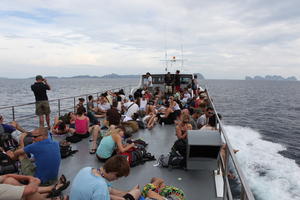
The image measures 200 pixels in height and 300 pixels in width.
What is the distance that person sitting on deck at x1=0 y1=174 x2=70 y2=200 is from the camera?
273 cm

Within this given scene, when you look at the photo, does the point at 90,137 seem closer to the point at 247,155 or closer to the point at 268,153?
the point at 247,155

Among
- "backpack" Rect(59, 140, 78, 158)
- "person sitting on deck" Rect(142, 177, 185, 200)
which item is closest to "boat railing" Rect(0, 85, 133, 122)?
"backpack" Rect(59, 140, 78, 158)

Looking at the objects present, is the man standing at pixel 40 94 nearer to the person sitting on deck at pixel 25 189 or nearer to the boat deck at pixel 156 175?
the boat deck at pixel 156 175

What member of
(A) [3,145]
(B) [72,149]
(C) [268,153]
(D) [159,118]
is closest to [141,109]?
(D) [159,118]

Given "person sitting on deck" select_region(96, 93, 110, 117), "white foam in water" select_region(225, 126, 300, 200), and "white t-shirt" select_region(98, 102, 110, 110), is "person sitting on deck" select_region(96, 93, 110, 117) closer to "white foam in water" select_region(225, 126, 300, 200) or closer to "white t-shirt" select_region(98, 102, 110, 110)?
"white t-shirt" select_region(98, 102, 110, 110)

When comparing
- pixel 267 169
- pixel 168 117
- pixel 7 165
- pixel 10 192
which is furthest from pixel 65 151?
pixel 267 169

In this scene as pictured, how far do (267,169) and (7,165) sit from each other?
11595 mm

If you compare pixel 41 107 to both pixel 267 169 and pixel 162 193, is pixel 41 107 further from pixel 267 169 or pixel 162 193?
pixel 267 169

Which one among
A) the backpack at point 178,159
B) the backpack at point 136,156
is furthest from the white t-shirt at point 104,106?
the backpack at point 178,159

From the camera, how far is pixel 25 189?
2914 millimetres

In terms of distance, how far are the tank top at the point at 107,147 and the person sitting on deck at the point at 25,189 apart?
1.14 metres

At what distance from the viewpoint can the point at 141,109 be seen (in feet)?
32.3

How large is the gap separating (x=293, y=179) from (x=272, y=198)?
2.38m

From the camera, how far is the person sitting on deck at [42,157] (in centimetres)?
384
